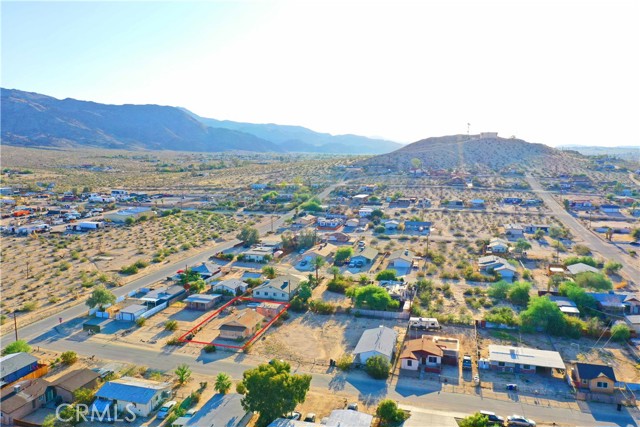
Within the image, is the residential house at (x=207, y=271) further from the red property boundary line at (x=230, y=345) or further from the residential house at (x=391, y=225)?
the residential house at (x=391, y=225)

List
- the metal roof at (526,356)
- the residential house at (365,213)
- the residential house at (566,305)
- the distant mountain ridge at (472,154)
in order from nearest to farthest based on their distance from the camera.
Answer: the metal roof at (526,356) < the residential house at (566,305) < the residential house at (365,213) < the distant mountain ridge at (472,154)

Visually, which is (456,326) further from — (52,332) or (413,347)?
(52,332)

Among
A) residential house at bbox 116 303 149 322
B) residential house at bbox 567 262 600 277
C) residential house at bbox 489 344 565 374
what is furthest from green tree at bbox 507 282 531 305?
residential house at bbox 116 303 149 322

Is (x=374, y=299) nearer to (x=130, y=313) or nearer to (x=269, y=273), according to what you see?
(x=269, y=273)

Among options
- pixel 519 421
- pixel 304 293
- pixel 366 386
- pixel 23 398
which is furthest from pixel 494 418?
pixel 23 398

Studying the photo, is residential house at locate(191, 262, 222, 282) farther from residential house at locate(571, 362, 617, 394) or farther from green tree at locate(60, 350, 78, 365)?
residential house at locate(571, 362, 617, 394)

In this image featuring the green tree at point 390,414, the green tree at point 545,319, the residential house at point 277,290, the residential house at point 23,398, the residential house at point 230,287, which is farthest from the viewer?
the residential house at point 230,287

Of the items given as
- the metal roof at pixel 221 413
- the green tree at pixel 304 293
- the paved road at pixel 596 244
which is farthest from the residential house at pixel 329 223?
the metal roof at pixel 221 413
